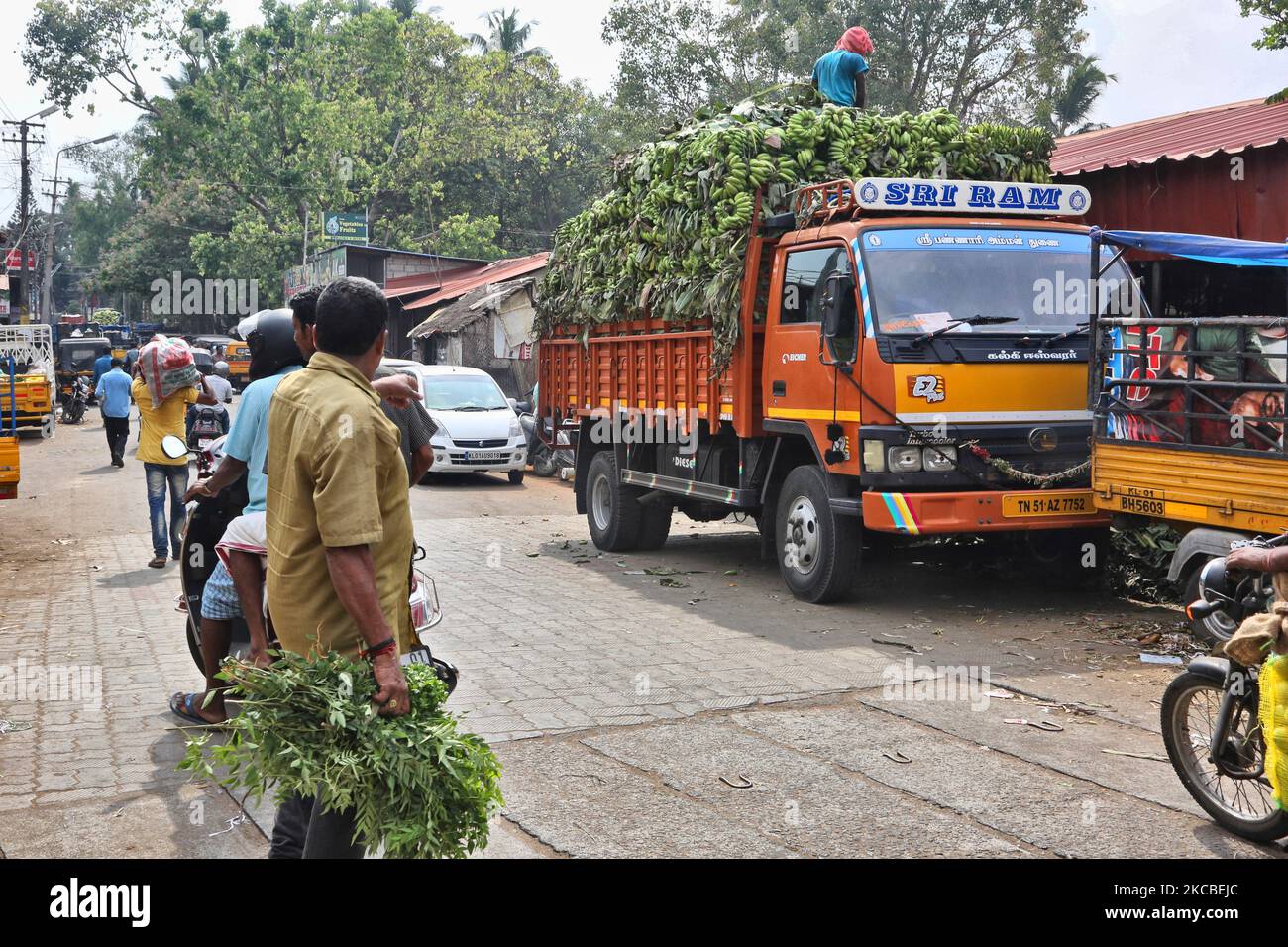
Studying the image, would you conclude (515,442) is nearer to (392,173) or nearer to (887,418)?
(887,418)

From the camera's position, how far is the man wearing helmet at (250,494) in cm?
484

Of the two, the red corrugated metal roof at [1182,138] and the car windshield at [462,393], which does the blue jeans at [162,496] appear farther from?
the red corrugated metal roof at [1182,138]

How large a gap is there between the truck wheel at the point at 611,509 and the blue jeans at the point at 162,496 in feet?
11.8

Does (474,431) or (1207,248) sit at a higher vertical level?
(1207,248)

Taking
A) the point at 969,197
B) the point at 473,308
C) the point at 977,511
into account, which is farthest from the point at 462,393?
the point at 977,511

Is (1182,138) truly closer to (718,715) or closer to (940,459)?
(940,459)

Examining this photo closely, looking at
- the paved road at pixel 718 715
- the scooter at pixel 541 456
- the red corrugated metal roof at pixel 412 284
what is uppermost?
the red corrugated metal roof at pixel 412 284

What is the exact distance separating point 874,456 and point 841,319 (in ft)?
3.07

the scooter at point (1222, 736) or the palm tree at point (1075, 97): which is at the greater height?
the palm tree at point (1075, 97)

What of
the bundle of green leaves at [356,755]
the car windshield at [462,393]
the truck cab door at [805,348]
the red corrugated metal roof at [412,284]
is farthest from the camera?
the red corrugated metal roof at [412,284]

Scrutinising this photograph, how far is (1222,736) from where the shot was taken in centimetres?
445

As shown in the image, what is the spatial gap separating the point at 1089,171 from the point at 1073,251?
4518 mm

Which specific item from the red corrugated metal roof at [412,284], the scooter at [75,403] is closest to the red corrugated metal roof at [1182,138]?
the scooter at [75,403]

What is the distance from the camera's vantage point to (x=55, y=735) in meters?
5.65
